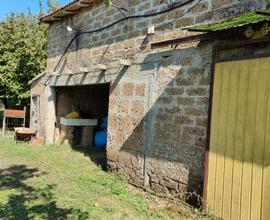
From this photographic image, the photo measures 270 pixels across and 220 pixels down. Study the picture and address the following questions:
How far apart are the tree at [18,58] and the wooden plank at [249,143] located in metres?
12.8

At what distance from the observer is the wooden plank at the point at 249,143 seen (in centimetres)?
442

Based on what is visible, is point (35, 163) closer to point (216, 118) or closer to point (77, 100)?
point (77, 100)

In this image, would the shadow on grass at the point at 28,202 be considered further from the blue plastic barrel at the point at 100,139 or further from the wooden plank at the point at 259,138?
the blue plastic barrel at the point at 100,139

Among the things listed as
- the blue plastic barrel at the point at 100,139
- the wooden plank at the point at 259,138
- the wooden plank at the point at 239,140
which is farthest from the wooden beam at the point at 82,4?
the wooden plank at the point at 259,138

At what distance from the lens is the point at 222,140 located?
481cm

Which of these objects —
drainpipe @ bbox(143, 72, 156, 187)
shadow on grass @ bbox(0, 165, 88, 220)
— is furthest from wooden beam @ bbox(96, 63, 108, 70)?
shadow on grass @ bbox(0, 165, 88, 220)

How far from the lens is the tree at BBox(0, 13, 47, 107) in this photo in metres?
15.7

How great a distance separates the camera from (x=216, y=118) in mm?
4930

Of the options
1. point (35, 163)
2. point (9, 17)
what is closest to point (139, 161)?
point (35, 163)

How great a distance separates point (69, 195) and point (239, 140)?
119 inches

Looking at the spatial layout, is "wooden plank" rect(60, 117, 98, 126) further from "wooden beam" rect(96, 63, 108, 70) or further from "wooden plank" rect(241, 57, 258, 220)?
"wooden plank" rect(241, 57, 258, 220)

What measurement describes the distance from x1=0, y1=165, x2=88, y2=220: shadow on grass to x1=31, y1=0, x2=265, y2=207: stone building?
1.69 metres

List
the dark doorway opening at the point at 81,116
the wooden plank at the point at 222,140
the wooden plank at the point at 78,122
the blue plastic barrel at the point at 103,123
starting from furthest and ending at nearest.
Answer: the blue plastic barrel at the point at 103,123 → the dark doorway opening at the point at 81,116 → the wooden plank at the point at 78,122 → the wooden plank at the point at 222,140

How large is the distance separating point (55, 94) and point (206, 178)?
7425 mm
